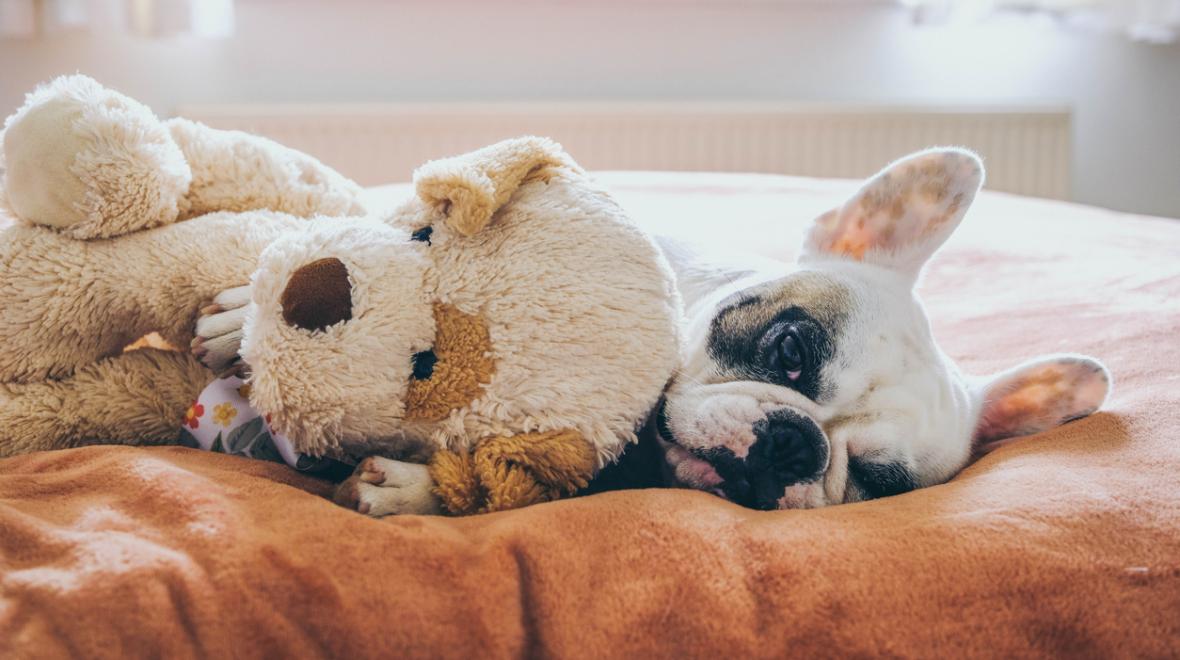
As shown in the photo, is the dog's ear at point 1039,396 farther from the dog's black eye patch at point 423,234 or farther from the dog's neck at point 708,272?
the dog's black eye patch at point 423,234

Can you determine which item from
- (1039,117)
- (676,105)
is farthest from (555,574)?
(1039,117)

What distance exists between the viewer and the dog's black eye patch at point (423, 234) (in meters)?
0.84

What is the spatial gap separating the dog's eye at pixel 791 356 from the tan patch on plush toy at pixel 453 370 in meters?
0.32

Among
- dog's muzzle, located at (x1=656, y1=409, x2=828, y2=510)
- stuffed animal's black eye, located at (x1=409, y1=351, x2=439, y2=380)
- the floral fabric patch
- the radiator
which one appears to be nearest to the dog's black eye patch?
stuffed animal's black eye, located at (x1=409, y1=351, x2=439, y2=380)

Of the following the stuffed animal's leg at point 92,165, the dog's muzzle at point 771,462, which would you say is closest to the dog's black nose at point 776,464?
the dog's muzzle at point 771,462

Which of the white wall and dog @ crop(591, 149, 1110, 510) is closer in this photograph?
dog @ crop(591, 149, 1110, 510)

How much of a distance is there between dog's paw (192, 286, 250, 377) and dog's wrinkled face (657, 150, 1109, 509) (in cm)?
38

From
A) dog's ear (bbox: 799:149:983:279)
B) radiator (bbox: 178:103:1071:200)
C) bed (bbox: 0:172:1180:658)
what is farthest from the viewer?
radiator (bbox: 178:103:1071:200)

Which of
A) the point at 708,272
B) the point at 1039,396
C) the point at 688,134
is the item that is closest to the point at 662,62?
the point at 688,134

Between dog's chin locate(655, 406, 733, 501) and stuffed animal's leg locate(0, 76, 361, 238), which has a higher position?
stuffed animal's leg locate(0, 76, 361, 238)

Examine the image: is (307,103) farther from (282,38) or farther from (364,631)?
(364,631)

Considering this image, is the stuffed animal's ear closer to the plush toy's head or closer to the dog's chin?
the plush toy's head

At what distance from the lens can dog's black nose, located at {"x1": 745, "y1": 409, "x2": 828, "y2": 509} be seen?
0.89 meters

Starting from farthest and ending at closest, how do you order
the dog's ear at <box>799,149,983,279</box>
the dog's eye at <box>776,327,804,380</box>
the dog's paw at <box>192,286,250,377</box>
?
1. the dog's ear at <box>799,149,983,279</box>
2. the dog's eye at <box>776,327,804,380</box>
3. the dog's paw at <box>192,286,250,377</box>
